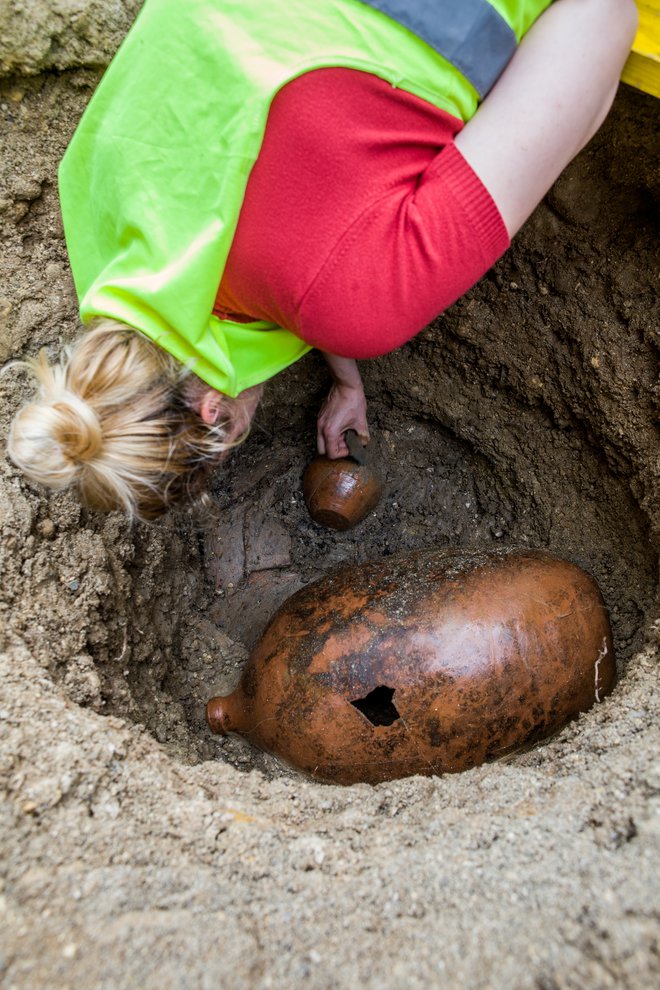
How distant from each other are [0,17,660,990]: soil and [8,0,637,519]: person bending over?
0.54 m

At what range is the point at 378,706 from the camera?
5.67ft

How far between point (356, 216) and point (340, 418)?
1.11 metres

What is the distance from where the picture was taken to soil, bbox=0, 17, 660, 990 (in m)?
1.09

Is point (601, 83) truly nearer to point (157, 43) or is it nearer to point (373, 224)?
point (373, 224)

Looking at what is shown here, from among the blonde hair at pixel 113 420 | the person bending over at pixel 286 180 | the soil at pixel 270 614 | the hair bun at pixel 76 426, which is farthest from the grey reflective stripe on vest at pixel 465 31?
the hair bun at pixel 76 426

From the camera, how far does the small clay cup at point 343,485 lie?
2385 mm

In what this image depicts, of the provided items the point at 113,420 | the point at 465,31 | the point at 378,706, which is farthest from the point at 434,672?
the point at 465,31

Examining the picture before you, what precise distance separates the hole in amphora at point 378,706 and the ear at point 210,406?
30.8 inches

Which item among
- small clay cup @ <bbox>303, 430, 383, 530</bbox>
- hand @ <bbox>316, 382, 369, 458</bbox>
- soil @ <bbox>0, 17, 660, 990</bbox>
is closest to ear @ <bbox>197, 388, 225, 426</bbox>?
soil @ <bbox>0, 17, 660, 990</bbox>

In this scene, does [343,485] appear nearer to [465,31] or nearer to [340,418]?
[340,418]

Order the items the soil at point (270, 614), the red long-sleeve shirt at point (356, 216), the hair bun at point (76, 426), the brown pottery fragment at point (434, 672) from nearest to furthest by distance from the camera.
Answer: the soil at point (270, 614), the red long-sleeve shirt at point (356, 216), the hair bun at point (76, 426), the brown pottery fragment at point (434, 672)

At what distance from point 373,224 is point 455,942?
1205mm

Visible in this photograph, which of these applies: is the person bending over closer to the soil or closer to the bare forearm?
the soil

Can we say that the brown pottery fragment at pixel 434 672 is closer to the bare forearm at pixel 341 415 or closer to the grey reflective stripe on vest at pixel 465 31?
the bare forearm at pixel 341 415
